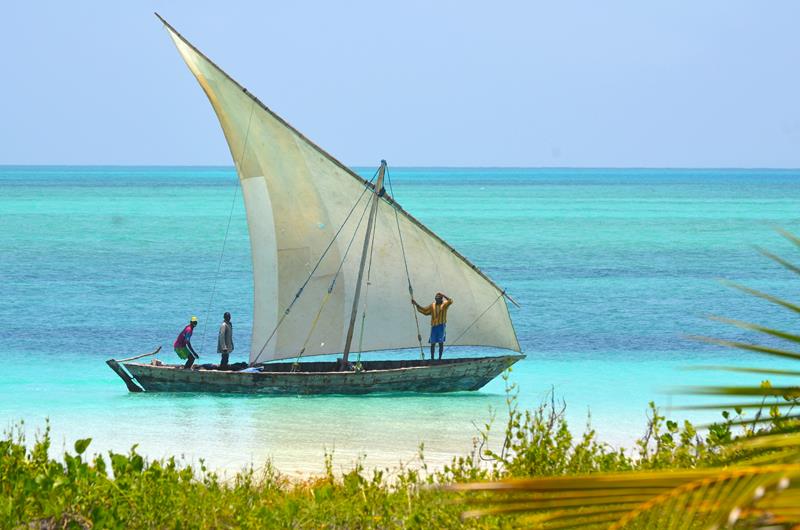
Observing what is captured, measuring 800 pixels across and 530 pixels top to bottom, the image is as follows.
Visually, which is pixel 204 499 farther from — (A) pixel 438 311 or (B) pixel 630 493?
(A) pixel 438 311

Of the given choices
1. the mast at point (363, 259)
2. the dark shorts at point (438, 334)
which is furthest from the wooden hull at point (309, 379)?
the mast at point (363, 259)

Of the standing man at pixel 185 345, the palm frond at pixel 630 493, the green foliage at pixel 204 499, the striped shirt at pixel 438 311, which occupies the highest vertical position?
→ the striped shirt at pixel 438 311

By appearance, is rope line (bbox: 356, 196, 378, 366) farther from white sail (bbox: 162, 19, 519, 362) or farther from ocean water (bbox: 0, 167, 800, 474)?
ocean water (bbox: 0, 167, 800, 474)

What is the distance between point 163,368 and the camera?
18656 mm

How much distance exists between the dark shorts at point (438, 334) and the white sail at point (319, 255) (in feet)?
1.00

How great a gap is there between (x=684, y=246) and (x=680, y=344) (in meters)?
35.4

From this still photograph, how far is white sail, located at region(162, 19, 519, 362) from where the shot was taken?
18.3m

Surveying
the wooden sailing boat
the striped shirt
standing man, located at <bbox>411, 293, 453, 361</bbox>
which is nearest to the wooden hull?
the wooden sailing boat

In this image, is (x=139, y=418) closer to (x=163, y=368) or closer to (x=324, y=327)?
(x=163, y=368)

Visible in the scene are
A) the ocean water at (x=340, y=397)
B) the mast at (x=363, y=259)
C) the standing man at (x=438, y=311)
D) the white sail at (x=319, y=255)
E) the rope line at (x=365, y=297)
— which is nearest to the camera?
the ocean water at (x=340, y=397)

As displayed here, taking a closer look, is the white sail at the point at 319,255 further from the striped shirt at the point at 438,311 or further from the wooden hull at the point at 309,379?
the wooden hull at the point at 309,379

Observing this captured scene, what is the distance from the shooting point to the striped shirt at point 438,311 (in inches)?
745

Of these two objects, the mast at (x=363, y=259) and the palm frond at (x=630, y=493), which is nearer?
the palm frond at (x=630, y=493)

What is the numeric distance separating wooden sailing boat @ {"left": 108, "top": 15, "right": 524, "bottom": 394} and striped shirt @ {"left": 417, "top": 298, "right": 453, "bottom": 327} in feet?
1.09
